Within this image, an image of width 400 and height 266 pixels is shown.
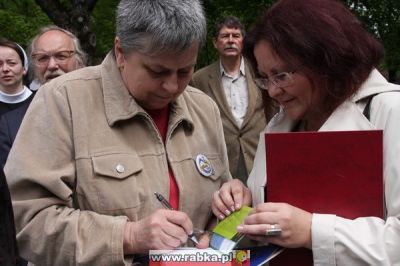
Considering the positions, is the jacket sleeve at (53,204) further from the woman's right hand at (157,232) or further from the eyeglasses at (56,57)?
the eyeglasses at (56,57)

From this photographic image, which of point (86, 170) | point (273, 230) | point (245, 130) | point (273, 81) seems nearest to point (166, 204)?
point (86, 170)

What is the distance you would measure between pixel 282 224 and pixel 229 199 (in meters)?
0.38

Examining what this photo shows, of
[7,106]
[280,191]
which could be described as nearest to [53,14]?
[7,106]

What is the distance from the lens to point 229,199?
8.09 feet

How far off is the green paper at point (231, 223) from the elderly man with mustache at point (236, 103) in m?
3.75

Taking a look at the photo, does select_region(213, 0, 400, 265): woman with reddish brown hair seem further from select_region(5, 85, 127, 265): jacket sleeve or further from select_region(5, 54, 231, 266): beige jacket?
select_region(5, 85, 127, 265): jacket sleeve

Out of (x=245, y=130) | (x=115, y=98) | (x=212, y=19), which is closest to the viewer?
(x=115, y=98)


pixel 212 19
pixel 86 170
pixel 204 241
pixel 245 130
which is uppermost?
Result: pixel 212 19

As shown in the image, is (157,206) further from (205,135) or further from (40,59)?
(40,59)

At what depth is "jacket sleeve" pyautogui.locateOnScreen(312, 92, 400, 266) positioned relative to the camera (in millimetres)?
2119

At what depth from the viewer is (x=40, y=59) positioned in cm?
491

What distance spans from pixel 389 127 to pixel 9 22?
517 inches

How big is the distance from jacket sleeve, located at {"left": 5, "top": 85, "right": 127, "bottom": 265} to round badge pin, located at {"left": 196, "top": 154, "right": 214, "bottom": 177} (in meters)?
0.47

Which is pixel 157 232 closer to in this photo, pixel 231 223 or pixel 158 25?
pixel 231 223
